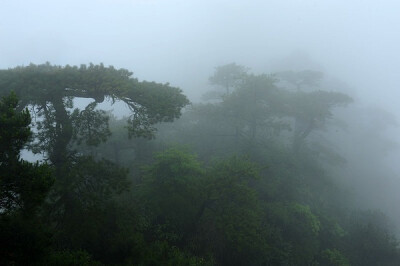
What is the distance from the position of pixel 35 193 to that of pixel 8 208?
3.80 ft

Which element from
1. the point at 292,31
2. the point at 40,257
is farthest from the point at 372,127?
the point at 292,31

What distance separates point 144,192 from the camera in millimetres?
14953

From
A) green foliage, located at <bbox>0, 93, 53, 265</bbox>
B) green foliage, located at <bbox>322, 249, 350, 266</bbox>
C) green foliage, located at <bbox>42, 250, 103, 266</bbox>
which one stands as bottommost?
green foliage, located at <bbox>322, 249, 350, 266</bbox>

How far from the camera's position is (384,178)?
4772 centimetres

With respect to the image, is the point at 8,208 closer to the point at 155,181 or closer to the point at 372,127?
the point at 155,181

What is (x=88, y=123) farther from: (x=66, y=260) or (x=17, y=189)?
(x=17, y=189)

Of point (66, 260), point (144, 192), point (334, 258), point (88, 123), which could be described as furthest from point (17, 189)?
point (334, 258)

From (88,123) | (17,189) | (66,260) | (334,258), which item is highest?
(88,123)

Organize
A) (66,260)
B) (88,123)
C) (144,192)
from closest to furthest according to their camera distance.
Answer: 1. (66,260)
2. (88,123)
3. (144,192)

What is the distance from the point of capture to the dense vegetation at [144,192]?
6.89 metres

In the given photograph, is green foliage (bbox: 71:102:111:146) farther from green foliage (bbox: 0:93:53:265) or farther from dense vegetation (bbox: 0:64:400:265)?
green foliage (bbox: 0:93:53:265)

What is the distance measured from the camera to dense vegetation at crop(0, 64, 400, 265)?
6.89 metres

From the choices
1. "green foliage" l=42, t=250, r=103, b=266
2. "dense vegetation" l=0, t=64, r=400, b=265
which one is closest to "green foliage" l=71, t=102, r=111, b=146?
"dense vegetation" l=0, t=64, r=400, b=265

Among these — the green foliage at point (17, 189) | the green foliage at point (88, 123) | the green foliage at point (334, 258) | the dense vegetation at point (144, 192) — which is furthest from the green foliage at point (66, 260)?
the green foliage at point (334, 258)
